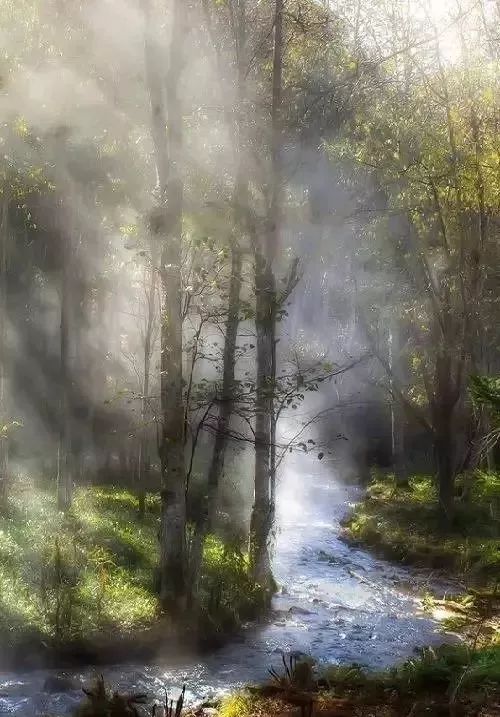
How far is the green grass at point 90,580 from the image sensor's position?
10227mm

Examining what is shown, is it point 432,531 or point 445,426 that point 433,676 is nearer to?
point 432,531

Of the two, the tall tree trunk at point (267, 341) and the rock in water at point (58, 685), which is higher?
the tall tree trunk at point (267, 341)

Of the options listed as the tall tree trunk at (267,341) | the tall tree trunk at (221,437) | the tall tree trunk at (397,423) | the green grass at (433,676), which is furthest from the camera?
the tall tree trunk at (397,423)

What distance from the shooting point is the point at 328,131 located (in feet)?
58.7

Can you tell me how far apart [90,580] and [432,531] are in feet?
33.1

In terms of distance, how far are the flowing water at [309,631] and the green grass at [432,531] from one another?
0.72 metres

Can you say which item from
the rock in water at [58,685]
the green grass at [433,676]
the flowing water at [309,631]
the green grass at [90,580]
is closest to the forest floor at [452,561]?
the green grass at [433,676]

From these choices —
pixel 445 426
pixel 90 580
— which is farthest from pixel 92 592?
pixel 445 426

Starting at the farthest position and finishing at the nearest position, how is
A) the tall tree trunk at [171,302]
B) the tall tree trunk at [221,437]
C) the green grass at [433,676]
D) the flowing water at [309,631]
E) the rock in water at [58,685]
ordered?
the tall tree trunk at [221,437] → the tall tree trunk at [171,302] → the flowing water at [309,631] → the rock in water at [58,685] → the green grass at [433,676]

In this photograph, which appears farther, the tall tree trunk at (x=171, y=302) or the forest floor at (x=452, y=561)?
the tall tree trunk at (x=171, y=302)

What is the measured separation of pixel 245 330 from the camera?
1853cm

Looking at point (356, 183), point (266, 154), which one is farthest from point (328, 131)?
point (356, 183)

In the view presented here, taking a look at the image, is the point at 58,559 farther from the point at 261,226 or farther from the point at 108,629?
the point at 261,226

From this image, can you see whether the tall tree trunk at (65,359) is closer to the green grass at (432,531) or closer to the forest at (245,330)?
the forest at (245,330)
